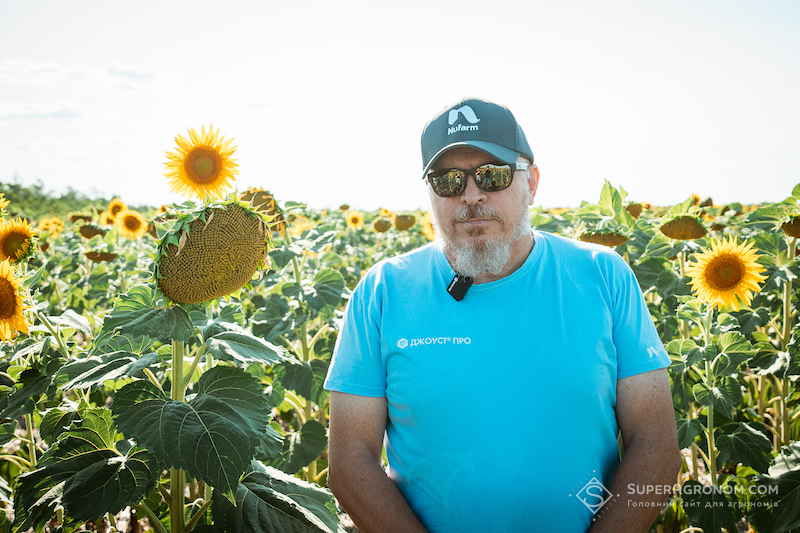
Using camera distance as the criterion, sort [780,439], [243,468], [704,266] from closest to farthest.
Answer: [243,468] → [704,266] → [780,439]

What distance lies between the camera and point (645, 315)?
2.19 metres

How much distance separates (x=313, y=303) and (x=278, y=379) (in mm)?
604

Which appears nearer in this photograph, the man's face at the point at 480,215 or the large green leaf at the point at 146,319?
the large green leaf at the point at 146,319

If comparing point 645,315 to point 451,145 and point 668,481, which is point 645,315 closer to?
point 668,481

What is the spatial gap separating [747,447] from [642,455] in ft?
5.49

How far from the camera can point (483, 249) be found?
7.45 feet

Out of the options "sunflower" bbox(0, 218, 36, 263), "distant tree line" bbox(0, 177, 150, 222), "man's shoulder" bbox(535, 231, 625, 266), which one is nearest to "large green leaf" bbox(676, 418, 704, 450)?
"man's shoulder" bbox(535, 231, 625, 266)

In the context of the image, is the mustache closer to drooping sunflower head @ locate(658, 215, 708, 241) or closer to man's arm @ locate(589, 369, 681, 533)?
man's arm @ locate(589, 369, 681, 533)

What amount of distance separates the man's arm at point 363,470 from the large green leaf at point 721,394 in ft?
6.39

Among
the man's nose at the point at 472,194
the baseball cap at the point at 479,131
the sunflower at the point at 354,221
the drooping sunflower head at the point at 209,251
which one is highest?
the baseball cap at the point at 479,131

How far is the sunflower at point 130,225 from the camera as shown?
6.98 meters

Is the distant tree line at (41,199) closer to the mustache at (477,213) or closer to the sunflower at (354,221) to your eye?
the sunflower at (354,221)

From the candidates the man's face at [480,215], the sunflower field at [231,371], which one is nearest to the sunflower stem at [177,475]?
the sunflower field at [231,371]

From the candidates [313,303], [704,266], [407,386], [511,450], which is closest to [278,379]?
[313,303]
